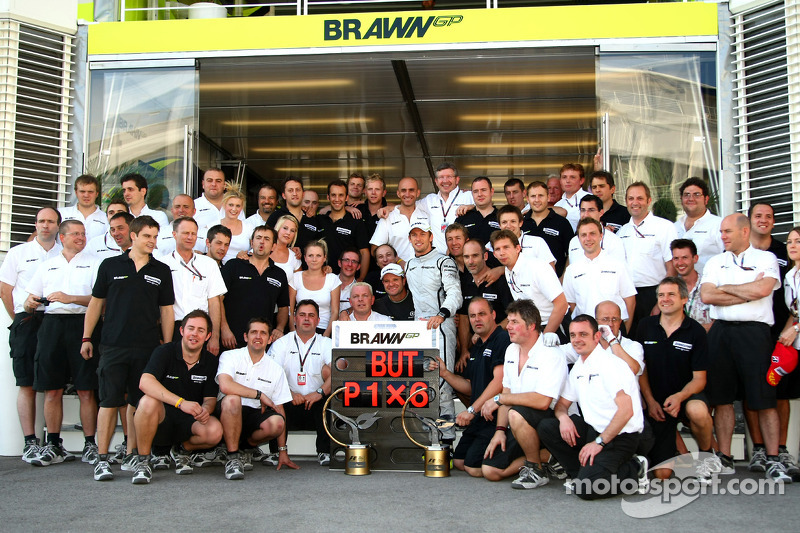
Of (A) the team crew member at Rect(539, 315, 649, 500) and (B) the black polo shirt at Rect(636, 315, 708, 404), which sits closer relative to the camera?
(A) the team crew member at Rect(539, 315, 649, 500)

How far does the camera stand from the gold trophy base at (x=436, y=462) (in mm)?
5781

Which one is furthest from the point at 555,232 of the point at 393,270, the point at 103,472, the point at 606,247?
the point at 103,472

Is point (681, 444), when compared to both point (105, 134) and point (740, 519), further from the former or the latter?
point (105, 134)

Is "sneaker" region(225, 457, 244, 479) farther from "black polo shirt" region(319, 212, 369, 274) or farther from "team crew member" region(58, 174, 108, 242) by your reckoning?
"team crew member" region(58, 174, 108, 242)

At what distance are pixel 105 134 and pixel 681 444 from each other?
649 cm

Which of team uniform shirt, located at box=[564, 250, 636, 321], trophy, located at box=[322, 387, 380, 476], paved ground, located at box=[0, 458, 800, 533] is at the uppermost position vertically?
team uniform shirt, located at box=[564, 250, 636, 321]

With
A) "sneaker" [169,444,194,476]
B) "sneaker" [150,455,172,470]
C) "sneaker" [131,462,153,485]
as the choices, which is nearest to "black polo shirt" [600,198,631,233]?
"sneaker" [169,444,194,476]

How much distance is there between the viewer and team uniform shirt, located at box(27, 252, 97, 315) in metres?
6.57

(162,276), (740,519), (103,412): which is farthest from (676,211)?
(103,412)

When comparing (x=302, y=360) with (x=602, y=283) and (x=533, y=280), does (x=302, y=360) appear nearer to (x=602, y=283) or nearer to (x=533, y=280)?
(x=533, y=280)

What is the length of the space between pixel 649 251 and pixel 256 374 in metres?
3.38

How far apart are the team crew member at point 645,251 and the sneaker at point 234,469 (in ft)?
11.0

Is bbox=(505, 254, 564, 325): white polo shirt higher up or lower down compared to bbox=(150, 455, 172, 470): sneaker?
higher up

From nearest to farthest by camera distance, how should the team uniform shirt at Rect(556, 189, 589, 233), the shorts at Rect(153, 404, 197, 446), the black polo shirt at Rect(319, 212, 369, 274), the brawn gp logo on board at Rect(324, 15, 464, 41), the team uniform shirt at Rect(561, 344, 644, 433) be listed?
the team uniform shirt at Rect(561, 344, 644, 433) → the shorts at Rect(153, 404, 197, 446) → the team uniform shirt at Rect(556, 189, 589, 233) → the black polo shirt at Rect(319, 212, 369, 274) → the brawn gp logo on board at Rect(324, 15, 464, 41)
